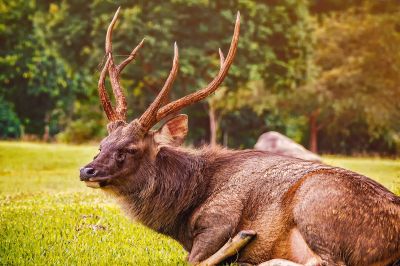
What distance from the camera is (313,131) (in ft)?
73.7

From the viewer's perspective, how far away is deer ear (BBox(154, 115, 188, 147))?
14.5ft

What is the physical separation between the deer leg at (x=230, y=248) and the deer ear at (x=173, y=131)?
2.85 ft

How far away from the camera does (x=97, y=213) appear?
6184mm

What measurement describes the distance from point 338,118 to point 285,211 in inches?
723

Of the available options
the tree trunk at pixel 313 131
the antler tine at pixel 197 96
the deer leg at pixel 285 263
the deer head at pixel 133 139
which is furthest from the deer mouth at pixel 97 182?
the tree trunk at pixel 313 131

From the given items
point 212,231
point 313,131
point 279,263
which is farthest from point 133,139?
point 313,131

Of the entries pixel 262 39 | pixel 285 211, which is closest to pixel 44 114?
pixel 262 39

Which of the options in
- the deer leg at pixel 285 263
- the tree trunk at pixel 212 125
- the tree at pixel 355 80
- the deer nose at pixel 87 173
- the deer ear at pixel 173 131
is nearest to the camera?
the deer leg at pixel 285 263

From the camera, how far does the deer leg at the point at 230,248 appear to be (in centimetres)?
402

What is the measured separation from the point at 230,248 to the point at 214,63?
11347 mm

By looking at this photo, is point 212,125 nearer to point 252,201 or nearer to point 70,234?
point 70,234

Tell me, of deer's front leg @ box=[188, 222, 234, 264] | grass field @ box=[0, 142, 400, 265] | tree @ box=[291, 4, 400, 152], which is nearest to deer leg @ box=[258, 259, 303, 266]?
deer's front leg @ box=[188, 222, 234, 264]

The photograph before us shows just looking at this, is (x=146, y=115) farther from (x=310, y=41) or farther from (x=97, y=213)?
(x=310, y=41)

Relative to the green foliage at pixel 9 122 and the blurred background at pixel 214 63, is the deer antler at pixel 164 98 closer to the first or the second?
the blurred background at pixel 214 63
